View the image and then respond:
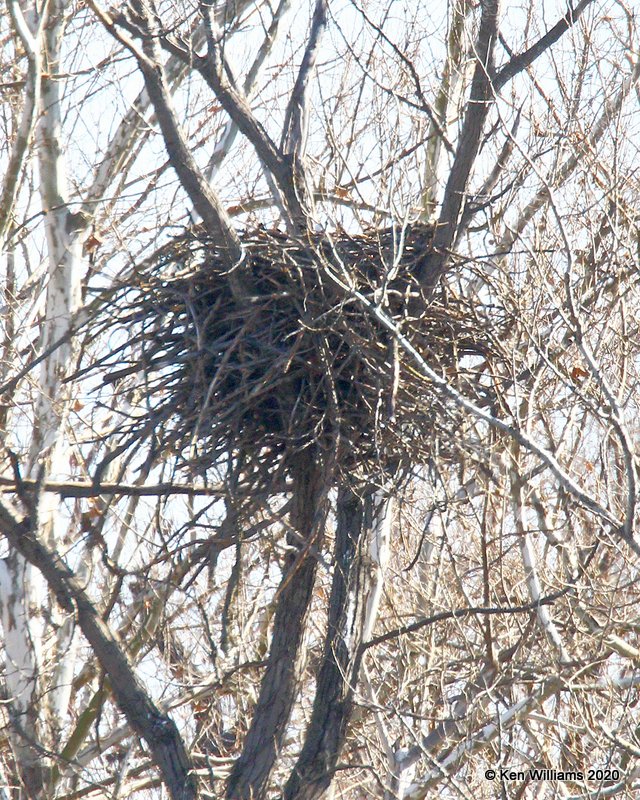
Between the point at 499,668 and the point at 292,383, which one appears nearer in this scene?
the point at 292,383

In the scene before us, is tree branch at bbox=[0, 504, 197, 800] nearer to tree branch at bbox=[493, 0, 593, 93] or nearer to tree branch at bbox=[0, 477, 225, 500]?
tree branch at bbox=[0, 477, 225, 500]

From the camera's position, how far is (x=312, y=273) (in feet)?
9.95

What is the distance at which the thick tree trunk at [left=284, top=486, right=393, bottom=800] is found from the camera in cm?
326

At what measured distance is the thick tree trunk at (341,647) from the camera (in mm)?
3264

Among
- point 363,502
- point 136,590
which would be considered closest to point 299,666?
point 363,502

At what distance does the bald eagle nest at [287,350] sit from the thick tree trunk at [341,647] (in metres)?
0.41

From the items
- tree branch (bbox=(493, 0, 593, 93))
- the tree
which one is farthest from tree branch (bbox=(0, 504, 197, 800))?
tree branch (bbox=(493, 0, 593, 93))

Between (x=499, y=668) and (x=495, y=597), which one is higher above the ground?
→ (x=495, y=597)

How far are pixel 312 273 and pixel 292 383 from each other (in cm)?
35

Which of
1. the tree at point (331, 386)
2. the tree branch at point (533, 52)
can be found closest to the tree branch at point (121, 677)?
the tree at point (331, 386)

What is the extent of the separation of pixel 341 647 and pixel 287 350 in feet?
3.82

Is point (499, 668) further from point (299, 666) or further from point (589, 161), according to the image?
point (589, 161)

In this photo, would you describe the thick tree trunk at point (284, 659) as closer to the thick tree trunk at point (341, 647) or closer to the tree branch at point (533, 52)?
the thick tree trunk at point (341, 647)

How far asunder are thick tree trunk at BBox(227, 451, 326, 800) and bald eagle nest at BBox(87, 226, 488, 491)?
0.23 m
